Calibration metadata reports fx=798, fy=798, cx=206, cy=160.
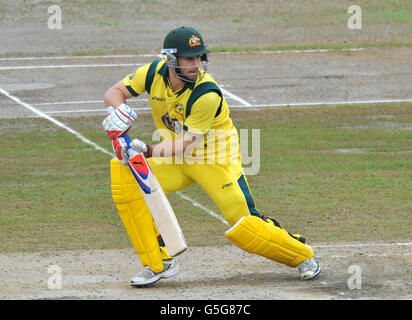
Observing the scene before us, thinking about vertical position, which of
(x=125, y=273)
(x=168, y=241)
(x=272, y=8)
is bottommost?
(x=125, y=273)

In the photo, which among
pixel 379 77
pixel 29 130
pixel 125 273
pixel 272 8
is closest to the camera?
pixel 125 273

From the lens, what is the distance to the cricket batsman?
262 inches

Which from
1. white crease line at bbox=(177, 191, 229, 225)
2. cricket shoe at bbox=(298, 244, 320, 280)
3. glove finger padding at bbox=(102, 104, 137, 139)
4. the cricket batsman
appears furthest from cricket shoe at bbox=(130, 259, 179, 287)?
white crease line at bbox=(177, 191, 229, 225)

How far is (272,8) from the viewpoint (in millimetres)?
25891

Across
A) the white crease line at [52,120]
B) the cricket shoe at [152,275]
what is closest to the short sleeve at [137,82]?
the cricket shoe at [152,275]

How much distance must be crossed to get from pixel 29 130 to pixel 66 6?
1270cm

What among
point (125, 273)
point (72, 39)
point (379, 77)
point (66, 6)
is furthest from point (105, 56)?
point (125, 273)

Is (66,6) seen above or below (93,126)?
above

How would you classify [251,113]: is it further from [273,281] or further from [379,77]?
[273,281]

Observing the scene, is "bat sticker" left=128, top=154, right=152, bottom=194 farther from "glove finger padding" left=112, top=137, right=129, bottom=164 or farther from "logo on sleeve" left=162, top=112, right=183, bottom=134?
"logo on sleeve" left=162, top=112, right=183, bottom=134

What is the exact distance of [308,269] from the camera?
22.7 ft

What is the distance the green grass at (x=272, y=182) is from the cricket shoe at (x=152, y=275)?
1.16 metres

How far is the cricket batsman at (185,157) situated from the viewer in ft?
21.8

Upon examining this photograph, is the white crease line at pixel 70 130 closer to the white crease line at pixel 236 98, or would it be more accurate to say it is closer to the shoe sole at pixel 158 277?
the shoe sole at pixel 158 277
